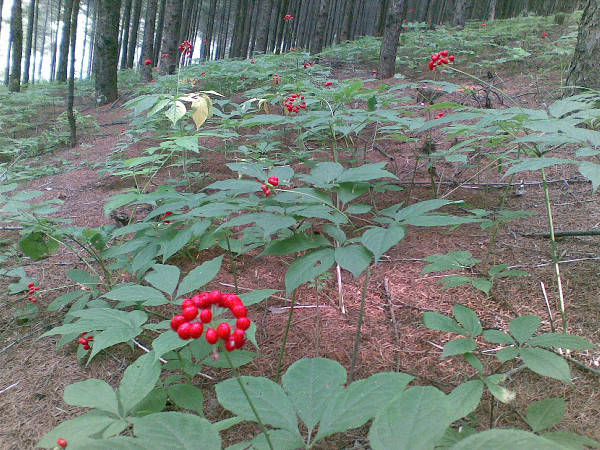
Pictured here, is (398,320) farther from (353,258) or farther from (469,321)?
(353,258)

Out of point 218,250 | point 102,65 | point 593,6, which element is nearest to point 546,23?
point 593,6

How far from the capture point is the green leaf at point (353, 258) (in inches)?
39.0

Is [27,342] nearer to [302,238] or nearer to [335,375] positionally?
[302,238]

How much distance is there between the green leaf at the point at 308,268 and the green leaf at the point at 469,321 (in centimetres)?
49

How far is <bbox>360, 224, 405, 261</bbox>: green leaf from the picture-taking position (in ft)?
3.28

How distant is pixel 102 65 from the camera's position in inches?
353

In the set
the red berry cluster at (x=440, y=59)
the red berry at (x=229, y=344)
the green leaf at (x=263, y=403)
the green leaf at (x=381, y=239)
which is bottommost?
the green leaf at (x=263, y=403)

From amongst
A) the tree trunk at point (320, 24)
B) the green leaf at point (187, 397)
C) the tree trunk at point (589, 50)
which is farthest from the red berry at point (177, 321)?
the tree trunk at point (320, 24)

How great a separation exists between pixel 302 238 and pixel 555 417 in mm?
852

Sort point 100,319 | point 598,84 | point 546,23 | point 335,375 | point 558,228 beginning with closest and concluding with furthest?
1. point 335,375
2. point 100,319
3. point 558,228
4. point 598,84
5. point 546,23

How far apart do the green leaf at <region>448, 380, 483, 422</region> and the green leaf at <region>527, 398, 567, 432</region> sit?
17 centimetres

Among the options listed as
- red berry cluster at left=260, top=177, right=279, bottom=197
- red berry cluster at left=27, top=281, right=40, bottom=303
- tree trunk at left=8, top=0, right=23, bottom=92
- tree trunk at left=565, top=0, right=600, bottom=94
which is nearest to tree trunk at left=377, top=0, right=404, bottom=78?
tree trunk at left=565, top=0, right=600, bottom=94

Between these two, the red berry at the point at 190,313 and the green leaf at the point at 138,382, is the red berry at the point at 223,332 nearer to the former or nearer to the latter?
the red berry at the point at 190,313

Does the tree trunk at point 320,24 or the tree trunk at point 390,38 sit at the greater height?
the tree trunk at point 320,24
